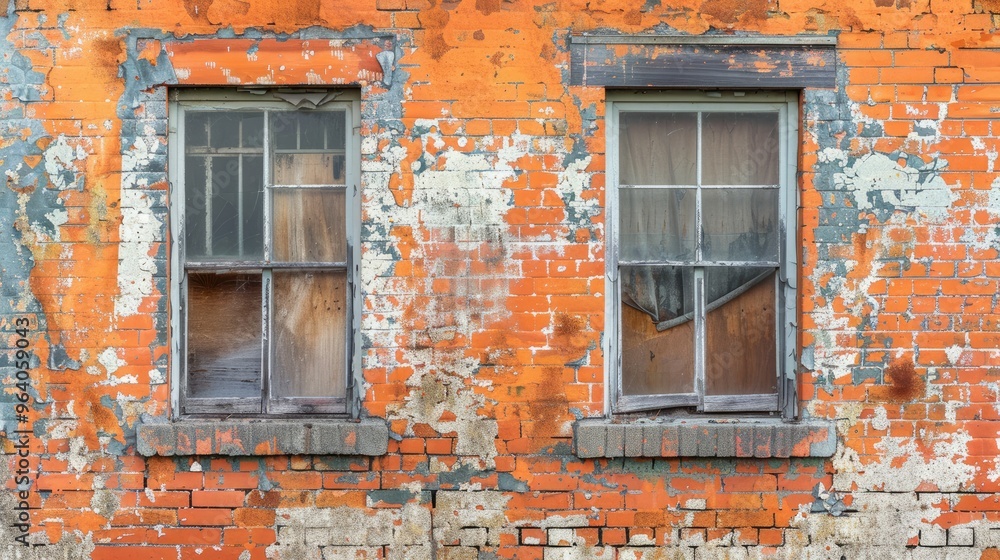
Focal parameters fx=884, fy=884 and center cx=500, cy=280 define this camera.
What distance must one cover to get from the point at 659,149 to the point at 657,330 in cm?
90

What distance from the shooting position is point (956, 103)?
420 cm

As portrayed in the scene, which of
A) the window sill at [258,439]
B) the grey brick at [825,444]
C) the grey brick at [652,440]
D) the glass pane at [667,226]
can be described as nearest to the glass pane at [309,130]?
the window sill at [258,439]

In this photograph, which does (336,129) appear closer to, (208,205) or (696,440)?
(208,205)

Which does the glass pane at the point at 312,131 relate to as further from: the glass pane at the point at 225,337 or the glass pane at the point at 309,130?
the glass pane at the point at 225,337

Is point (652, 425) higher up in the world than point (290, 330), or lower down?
lower down

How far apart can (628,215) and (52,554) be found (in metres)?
3.22

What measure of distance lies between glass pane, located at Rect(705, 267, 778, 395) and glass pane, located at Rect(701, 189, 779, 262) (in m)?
0.09

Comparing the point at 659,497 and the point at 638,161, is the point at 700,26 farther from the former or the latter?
the point at 659,497

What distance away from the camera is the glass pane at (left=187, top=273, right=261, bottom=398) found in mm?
4363

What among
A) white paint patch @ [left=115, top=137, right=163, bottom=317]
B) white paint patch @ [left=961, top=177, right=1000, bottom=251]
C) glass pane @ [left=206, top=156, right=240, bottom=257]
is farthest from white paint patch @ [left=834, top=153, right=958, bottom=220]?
white paint patch @ [left=115, top=137, right=163, bottom=317]

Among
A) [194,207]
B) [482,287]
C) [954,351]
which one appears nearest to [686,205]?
[482,287]

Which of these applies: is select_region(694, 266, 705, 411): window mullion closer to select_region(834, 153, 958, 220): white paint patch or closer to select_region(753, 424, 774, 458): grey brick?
select_region(753, 424, 774, 458): grey brick

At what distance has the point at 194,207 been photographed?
434 centimetres

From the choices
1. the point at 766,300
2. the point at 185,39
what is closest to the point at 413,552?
the point at 766,300
